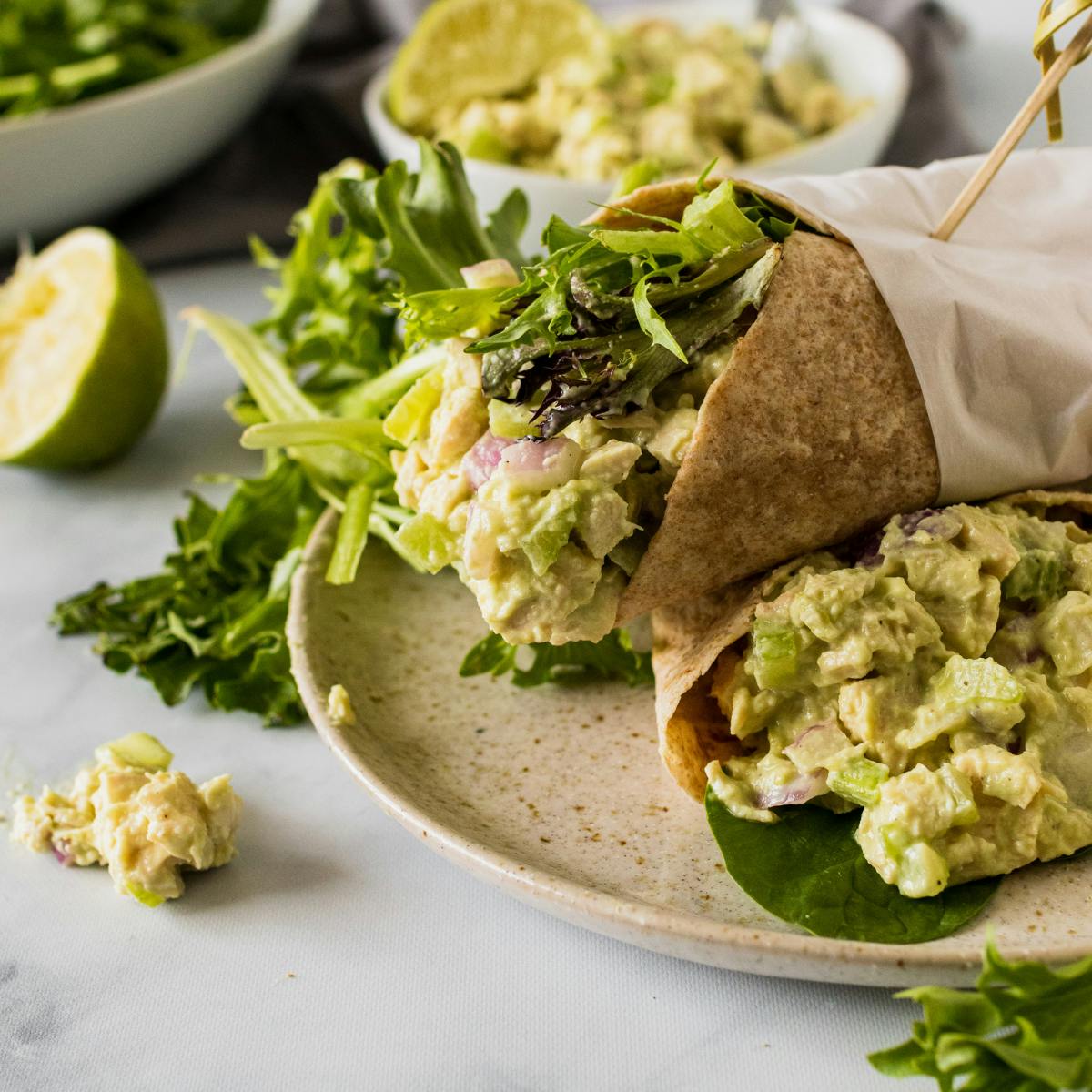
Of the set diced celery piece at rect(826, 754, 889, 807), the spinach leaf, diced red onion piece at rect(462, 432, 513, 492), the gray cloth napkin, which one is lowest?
the gray cloth napkin

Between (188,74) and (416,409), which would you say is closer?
(416,409)

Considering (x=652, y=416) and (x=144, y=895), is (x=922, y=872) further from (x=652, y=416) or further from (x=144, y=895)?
(x=144, y=895)

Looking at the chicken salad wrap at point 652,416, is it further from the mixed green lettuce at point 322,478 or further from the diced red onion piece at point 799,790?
the diced red onion piece at point 799,790

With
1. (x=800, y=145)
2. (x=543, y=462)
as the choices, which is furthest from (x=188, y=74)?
(x=543, y=462)

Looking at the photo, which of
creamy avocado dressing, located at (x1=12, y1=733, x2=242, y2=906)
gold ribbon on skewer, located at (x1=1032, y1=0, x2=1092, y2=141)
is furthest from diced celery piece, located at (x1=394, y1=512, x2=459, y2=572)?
gold ribbon on skewer, located at (x1=1032, y1=0, x2=1092, y2=141)

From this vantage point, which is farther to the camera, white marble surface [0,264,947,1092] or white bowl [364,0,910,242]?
white bowl [364,0,910,242]

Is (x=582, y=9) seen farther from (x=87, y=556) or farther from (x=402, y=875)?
(x=402, y=875)

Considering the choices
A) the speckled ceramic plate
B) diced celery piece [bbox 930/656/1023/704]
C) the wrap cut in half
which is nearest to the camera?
the speckled ceramic plate

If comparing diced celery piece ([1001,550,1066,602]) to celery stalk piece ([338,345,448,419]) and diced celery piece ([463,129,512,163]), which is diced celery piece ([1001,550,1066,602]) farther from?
diced celery piece ([463,129,512,163])

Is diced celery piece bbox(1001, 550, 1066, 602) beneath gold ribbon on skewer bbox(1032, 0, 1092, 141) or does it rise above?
beneath
